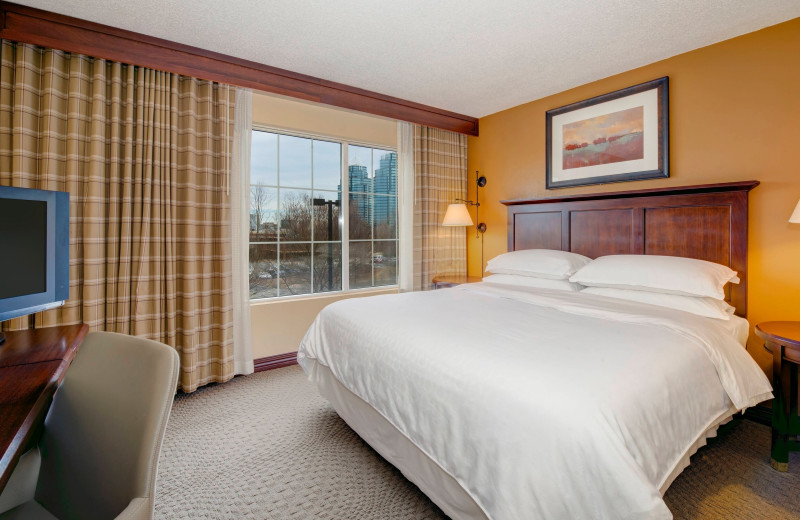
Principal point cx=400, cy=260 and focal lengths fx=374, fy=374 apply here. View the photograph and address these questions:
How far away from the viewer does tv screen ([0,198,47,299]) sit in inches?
59.9

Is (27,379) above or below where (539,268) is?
below

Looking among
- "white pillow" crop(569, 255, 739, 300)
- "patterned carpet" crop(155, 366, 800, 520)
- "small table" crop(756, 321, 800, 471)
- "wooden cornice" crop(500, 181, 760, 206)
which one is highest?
"wooden cornice" crop(500, 181, 760, 206)

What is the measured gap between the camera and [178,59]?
9.07 ft

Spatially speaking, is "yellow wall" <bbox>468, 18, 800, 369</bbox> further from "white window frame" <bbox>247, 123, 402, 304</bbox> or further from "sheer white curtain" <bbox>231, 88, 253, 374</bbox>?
"sheer white curtain" <bbox>231, 88, 253, 374</bbox>

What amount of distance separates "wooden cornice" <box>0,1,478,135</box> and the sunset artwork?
5.02ft

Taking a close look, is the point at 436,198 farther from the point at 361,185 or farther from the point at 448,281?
the point at 448,281

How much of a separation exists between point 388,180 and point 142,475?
3.78 metres

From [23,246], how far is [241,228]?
1635mm

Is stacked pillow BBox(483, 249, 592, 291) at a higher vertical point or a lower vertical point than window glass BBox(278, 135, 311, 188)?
lower

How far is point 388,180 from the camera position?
4.30m

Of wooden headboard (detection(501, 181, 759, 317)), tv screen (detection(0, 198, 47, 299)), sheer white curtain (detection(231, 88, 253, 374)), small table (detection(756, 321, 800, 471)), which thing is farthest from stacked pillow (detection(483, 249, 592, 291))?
tv screen (detection(0, 198, 47, 299))

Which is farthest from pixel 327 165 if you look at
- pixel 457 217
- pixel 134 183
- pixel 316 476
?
pixel 316 476

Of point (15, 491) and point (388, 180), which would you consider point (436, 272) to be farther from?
point (15, 491)

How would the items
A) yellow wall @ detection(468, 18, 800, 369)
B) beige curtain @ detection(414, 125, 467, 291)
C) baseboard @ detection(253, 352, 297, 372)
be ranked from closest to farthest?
yellow wall @ detection(468, 18, 800, 369) → baseboard @ detection(253, 352, 297, 372) → beige curtain @ detection(414, 125, 467, 291)
